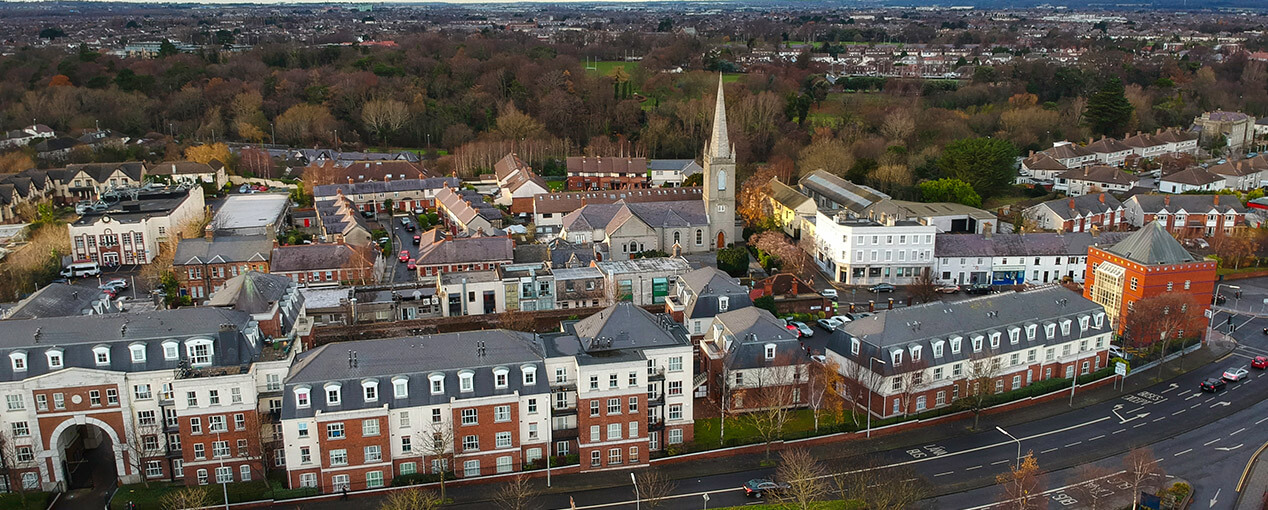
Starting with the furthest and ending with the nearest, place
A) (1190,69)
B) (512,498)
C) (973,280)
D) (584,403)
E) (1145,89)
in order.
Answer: (1190,69) → (1145,89) → (973,280) → (584,403) → (512,498)

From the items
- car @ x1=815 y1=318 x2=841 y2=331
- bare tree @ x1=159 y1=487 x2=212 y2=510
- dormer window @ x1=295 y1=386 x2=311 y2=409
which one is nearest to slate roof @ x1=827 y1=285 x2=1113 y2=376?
car @ x1=815 y1=318 x2=841 y2=331

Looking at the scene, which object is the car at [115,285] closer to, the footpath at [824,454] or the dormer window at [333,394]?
the footpath at [824,454]

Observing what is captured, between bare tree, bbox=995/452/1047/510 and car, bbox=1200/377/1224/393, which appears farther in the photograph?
car, bbox=1200/377/1224/393

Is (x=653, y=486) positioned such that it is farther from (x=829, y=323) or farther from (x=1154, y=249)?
(x=1154, y=249)

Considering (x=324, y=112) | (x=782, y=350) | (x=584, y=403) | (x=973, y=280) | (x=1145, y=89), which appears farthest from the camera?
(x=1145, y=89)

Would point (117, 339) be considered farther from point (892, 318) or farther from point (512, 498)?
point (892, 318)

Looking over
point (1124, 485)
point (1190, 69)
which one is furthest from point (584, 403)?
point (1190, 69)

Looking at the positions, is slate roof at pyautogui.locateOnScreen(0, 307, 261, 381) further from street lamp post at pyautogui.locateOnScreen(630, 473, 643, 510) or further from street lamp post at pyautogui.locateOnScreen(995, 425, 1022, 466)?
street lamp post at pyautogui.locateOnScreen(995, 425, 1022, 466)
